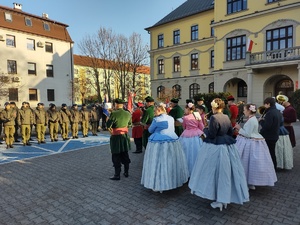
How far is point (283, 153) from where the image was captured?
585 cm

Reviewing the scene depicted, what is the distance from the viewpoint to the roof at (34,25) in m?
26.3

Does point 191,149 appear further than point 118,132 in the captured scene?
No

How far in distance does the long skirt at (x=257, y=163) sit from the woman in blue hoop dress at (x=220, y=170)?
0.95 m

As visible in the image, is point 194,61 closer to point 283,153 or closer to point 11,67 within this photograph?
point 11,67

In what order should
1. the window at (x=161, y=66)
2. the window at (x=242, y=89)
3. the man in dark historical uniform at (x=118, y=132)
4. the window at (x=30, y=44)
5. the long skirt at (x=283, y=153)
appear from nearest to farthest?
the man in dark historical uniform at (x=118, y=132), the long skirt at (x=283, y=153), the window at (x=242, y=89), the window at (x=30, y=44), the window at (x=161, y=66)

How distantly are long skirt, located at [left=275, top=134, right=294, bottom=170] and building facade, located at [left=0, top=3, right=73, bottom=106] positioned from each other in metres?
26.7

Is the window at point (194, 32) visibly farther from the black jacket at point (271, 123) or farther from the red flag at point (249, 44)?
the black jacket at point (271, 123)

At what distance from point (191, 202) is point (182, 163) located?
76cm

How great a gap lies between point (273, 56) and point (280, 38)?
2.16 m

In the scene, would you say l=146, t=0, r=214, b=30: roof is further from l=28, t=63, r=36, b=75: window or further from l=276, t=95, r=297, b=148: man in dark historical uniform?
l=276, t=95, r=297, b=148: man in dark historical uniform

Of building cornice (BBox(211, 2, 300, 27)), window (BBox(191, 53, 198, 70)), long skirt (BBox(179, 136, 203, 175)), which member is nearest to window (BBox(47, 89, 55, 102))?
window (BBox(191, 53, 198, 70))

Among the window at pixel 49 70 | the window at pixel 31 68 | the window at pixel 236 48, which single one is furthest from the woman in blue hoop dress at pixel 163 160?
the window at pixel 49 70

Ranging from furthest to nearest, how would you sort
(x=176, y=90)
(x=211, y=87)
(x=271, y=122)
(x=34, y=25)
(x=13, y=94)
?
(x=176, y=90)
(x=211, y=87)
(x=34, y=25)
(x=13, y=94)
(x=271, y=122)

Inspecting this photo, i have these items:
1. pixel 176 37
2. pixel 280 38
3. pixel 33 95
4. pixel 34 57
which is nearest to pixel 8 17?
pixel 34 57
